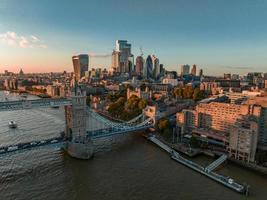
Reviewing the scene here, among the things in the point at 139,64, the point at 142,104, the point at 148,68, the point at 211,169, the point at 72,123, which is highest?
the point at 139,64

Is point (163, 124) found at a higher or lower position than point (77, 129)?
lower

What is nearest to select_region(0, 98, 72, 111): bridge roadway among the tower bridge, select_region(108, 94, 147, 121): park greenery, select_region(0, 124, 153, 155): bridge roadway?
the tower bridge

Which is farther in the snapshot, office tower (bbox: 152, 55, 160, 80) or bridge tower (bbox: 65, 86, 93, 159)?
office tower (bbox: 152, 55, 160, 80)

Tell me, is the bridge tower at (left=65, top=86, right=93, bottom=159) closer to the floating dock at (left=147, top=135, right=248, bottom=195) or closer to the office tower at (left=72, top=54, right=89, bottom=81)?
the floating dock at (left=147, top=135, right=248, bottom=195)

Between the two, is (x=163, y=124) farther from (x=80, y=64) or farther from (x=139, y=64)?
(x=80, y=64)

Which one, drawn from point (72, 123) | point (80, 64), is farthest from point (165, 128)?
point (80, 64)

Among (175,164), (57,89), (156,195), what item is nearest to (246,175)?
(175,164)
